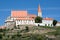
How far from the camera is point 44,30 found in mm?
58000

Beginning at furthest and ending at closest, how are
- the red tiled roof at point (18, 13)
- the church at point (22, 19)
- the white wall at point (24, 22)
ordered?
the red tiled roof at point (18, 13), the church at point (22, 19), the white wall at point (24, 22)

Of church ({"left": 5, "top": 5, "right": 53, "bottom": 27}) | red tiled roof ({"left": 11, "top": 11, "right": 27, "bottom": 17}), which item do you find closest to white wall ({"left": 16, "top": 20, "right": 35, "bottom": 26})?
church ({"left": 5, "top": 5, "right": 53, "bottom": 27})

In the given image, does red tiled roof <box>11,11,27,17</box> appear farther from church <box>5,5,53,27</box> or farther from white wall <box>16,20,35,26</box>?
white wall <box>16,20,35,26</box>

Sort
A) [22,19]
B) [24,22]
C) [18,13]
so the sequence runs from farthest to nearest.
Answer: [18,13] < [22,19] < [24,22]

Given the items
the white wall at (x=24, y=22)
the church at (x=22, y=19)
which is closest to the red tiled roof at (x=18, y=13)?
the church at (x=22, y=19)

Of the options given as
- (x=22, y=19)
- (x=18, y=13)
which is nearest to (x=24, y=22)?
(x=22, y=19)

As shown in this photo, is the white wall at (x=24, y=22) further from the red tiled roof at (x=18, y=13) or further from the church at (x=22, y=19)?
the red tiled roof at (x=18, y=13)

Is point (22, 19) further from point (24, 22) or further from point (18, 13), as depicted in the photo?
point (18, 13)

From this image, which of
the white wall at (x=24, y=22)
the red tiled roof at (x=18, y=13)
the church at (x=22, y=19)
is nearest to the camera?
the white wall at (x=24, y=22)

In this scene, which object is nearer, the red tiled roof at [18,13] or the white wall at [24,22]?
the white wall at [24,22]

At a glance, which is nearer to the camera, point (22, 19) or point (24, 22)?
point (24, 22)

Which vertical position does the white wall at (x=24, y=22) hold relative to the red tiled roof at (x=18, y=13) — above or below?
below

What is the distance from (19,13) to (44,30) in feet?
65.2

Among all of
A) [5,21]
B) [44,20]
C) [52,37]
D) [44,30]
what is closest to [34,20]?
[44,20]
